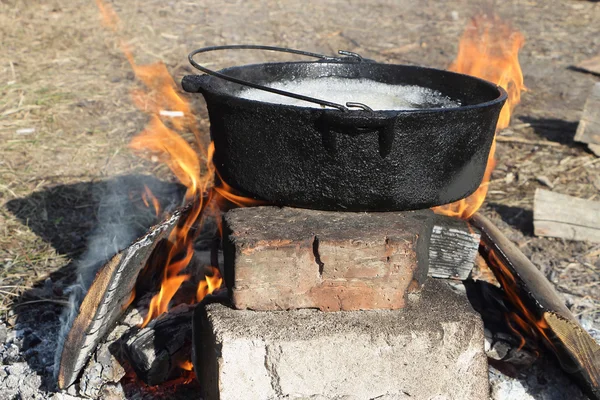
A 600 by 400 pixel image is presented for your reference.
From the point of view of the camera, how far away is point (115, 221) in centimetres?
329

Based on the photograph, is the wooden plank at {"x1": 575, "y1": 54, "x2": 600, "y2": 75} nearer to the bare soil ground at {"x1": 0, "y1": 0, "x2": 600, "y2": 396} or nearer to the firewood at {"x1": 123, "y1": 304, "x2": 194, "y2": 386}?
the bare soil ground at {"x1": 0, "y1": 0, "x2": 600, "y2": 396}

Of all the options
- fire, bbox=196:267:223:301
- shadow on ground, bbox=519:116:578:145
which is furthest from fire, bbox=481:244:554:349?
shadow on ground, bbox=519:116:578:145

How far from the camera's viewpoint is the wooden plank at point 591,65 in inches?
226

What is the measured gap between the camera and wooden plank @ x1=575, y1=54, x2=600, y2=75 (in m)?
5.73

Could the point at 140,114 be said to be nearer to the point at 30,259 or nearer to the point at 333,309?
the point at 30,259

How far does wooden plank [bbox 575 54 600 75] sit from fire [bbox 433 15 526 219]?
0.59 m

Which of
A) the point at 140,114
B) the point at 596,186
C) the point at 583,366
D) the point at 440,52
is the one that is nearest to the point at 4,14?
the point at 140,114

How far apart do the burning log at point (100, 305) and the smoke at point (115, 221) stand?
238 mm

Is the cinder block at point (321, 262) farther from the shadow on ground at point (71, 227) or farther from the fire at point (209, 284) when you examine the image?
the shadow on ground at point (71, 227)

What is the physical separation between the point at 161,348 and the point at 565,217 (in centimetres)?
220

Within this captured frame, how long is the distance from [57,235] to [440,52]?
4.00 meters

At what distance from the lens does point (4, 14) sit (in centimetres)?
585

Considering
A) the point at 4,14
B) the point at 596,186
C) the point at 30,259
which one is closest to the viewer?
the point at 30,259

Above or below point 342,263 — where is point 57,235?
below
